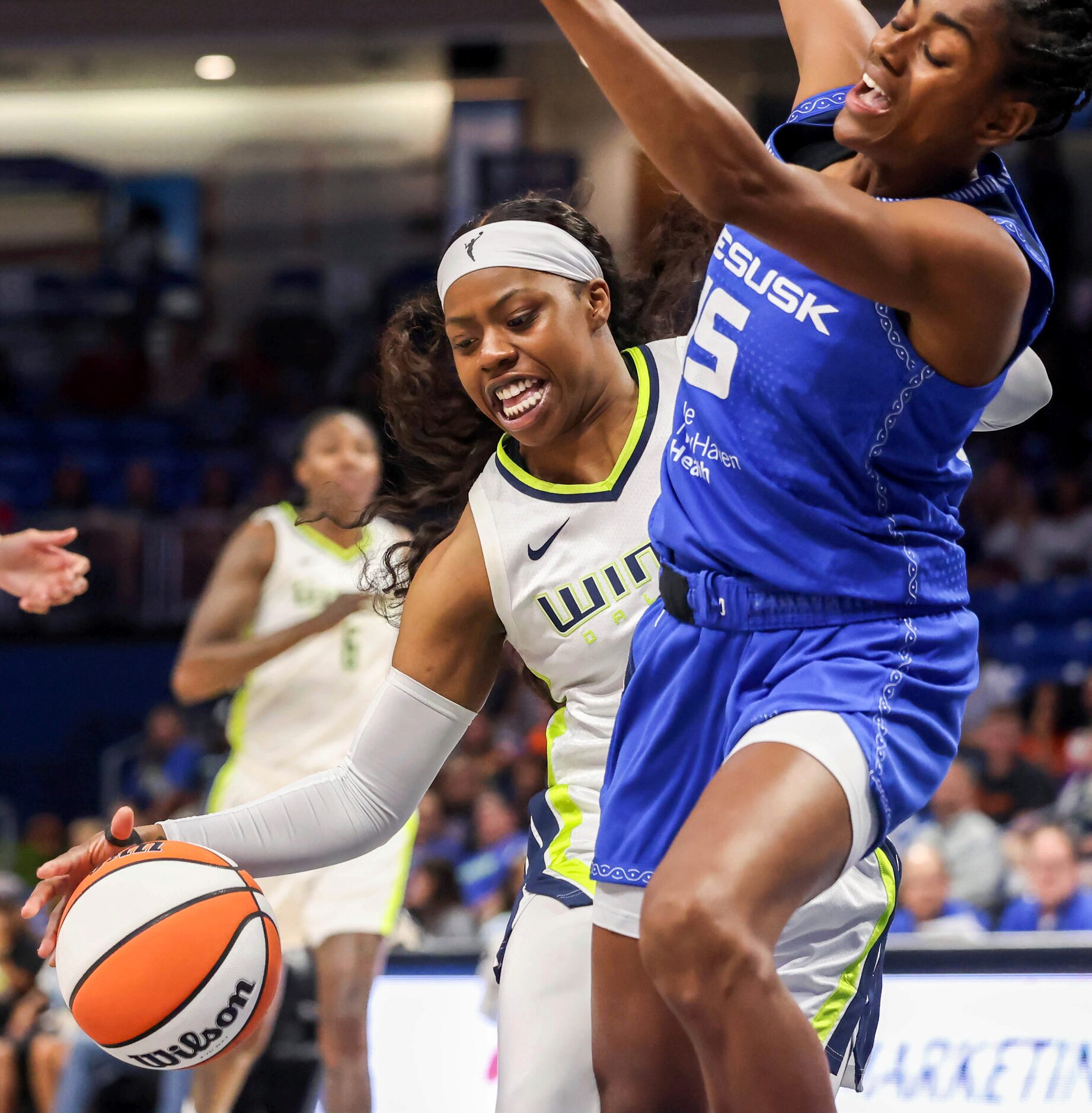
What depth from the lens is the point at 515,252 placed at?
8.58 feet

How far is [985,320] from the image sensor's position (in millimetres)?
1856

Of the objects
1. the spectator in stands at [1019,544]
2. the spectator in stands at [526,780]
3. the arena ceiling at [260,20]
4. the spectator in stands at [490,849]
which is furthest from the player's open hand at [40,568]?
the spectator in stands at [1019,544]

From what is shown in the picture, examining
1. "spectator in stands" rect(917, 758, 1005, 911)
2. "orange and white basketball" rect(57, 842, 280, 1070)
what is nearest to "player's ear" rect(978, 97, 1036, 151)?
"orange and white basketball" rect(57, 842, 280, 1070)

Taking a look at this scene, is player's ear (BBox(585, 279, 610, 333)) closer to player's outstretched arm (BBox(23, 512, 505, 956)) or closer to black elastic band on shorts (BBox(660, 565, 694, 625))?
player's outstretched arm (BBox(23, 512, 505, 956))

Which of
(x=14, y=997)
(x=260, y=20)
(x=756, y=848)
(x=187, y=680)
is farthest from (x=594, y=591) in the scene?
(x=260, y=20)

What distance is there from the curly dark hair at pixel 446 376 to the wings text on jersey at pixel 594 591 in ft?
1.13

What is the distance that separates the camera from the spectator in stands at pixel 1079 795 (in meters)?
6.71

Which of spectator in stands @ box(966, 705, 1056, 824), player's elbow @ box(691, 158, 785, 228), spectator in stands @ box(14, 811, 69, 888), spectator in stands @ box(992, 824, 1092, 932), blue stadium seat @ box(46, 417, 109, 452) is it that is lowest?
spectator in stands @ box(14, 811, 69, 888)

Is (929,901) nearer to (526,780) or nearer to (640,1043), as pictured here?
(526,780)

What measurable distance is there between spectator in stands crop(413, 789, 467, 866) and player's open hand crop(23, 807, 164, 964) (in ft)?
17.8

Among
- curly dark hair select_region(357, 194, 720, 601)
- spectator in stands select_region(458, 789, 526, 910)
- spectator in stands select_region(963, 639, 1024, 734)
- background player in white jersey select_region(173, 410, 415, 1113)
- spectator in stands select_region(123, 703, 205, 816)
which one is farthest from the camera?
spectator in stands select_region(123, 703, 205, 816)

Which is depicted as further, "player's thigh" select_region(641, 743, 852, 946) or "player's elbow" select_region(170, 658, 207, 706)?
"player's elbow" select_region(170, 658, 207, 706)

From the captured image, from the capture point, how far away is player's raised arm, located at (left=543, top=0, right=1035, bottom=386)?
69.5 inches

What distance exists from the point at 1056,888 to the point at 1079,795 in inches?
48.5
